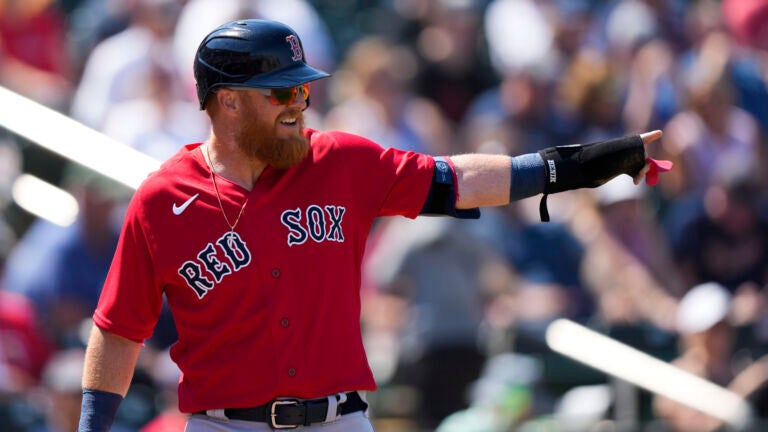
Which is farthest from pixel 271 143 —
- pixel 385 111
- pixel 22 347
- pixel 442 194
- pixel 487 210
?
pixel 385 111

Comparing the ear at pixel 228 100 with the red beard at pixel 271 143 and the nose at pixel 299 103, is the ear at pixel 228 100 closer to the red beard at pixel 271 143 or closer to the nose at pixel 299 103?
the red beard at pixel 271 143

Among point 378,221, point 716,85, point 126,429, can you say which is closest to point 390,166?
point 126,429

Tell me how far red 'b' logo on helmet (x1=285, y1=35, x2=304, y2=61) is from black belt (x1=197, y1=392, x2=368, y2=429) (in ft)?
3.50

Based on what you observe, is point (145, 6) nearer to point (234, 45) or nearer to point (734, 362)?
point (734, 362)

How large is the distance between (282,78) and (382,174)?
45 cm

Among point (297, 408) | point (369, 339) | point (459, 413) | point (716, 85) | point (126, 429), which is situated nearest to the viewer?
point (297, 408)

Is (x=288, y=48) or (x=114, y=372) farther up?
(x=288, y=48)

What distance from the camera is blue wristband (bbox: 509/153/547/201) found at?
449 centimetres

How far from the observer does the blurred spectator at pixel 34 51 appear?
31.6 ft

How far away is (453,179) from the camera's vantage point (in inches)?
177

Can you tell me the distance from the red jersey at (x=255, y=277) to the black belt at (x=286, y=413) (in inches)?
1.1

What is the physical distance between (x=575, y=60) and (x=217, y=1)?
2613 millimetres

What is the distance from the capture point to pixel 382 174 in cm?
447

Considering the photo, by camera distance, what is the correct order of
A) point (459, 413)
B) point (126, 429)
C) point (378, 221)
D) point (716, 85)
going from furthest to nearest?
point (716, 85) < point (378, 221) < point (459, 413) < point (126, 429)
